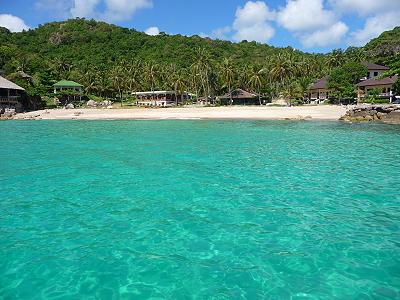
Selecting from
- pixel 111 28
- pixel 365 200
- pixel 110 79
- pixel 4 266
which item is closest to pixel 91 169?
pixel 4 266

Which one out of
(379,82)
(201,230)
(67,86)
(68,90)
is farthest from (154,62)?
(201,230)

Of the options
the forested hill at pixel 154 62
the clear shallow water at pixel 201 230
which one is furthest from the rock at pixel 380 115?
the clear shallow water at pixel 201 230

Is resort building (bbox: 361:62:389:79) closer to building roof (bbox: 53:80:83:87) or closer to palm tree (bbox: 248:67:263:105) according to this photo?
palm tree (bbox: 248:67:263:105)

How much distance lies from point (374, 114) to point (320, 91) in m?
30.8

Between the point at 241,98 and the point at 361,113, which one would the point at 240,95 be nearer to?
the point at 241,98

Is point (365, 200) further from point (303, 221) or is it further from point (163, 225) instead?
point (163, 225)

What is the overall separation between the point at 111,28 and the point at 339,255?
450ft

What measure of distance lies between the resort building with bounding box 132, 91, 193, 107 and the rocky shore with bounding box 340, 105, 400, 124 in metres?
45.2

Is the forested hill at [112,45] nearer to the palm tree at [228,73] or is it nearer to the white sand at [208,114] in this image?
the palm tree at [228,73]

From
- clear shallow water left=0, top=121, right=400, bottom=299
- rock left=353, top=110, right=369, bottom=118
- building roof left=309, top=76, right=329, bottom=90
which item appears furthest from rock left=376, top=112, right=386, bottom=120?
clear shallow water left=0, top=121, right=400, bottom=299

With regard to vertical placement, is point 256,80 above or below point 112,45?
below

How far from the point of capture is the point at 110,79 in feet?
284

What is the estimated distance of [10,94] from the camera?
65562 mm

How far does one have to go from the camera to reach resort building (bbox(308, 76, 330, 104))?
69906mm
